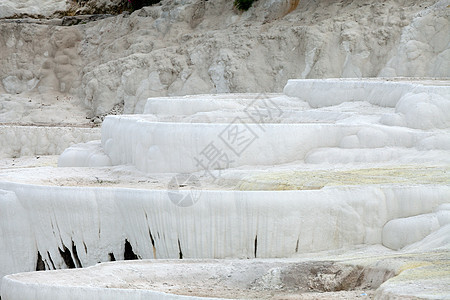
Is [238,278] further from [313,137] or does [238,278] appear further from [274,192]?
[313,137]

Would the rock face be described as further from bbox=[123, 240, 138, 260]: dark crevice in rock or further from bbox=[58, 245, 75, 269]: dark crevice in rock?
bbox=[58, 245, 75, 269]: dark crevice in rock

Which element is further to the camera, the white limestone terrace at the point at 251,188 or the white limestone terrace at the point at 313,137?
the white limestone terrace at the point at 313,137

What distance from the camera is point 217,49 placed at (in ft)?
94.8

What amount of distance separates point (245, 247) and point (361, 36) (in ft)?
45.1

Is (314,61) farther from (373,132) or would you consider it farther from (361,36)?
(373,132)

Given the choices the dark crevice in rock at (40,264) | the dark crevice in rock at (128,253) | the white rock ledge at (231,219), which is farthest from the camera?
the dark crevice in rock at (40,264)

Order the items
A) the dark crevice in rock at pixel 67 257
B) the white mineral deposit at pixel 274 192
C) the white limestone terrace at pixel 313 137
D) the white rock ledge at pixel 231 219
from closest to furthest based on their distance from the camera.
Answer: the white mineral deposit at pixel 274 192, the white rock ledge at pixel 231 219, the dark crevice in rock at pixel 67 257, the white limestone terrace at pixel 313 137

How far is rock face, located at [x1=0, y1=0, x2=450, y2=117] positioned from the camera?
24594 mm

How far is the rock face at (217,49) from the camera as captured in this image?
24.6 metres

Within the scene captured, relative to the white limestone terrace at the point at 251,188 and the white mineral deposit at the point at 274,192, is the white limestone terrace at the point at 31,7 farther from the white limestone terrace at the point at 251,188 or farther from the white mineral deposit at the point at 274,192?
the white limestone terrace at the point at 251,188

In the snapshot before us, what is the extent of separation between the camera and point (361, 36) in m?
25.3

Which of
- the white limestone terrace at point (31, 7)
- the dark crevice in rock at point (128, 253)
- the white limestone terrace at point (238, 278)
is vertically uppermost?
the white limestone terrace at point (31, 7)

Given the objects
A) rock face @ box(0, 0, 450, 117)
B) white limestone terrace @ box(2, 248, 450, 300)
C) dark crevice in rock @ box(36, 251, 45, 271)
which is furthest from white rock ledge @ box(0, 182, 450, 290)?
rock face @ box(0, 0, 450, 117)

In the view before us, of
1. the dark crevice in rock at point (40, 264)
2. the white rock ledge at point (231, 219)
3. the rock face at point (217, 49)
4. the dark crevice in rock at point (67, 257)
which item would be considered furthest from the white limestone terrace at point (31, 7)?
the white rock ledge at point (231, 219)
